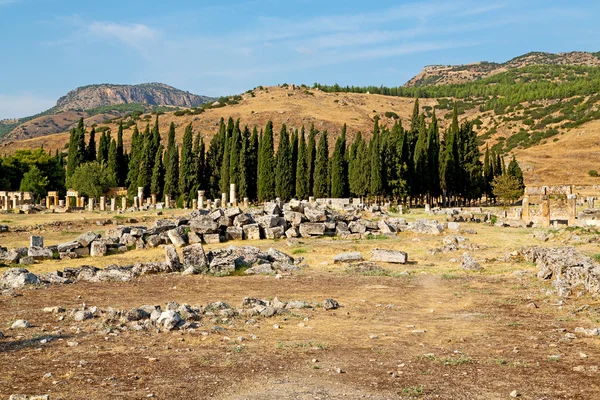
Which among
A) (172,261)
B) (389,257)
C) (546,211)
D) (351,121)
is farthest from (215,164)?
(351,121)

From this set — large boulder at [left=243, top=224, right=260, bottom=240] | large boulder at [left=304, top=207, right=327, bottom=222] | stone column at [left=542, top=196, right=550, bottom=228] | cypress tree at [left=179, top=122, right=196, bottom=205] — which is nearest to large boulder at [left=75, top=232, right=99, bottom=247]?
large boulder at [left=243, top=224, right=260, bottom=240]

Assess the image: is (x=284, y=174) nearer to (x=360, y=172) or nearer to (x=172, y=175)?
(x=360, y=172)

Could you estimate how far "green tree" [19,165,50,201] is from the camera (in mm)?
66188

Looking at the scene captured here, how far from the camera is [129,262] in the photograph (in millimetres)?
22094

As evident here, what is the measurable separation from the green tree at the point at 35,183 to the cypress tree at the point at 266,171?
82.7ft

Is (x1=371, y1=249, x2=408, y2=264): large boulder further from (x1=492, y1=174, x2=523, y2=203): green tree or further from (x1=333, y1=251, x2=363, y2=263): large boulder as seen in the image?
(x1=492, y1=174, x2=523, y2=203): green tree

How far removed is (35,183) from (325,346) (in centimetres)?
6528

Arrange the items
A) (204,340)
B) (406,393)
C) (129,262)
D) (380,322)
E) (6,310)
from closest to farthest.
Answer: (406,393), (204,340), (380,322), (6,310), (129,262)

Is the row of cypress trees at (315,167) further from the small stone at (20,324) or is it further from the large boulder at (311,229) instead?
the small stone at (20,324)

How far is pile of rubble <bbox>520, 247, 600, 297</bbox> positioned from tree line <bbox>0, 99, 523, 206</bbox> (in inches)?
1455

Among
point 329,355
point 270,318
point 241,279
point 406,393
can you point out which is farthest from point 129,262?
point 406,393

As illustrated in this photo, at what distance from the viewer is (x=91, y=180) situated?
63.7 meters

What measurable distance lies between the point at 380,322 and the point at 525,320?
289cm

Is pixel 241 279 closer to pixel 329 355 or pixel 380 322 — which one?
pixel 380 322
